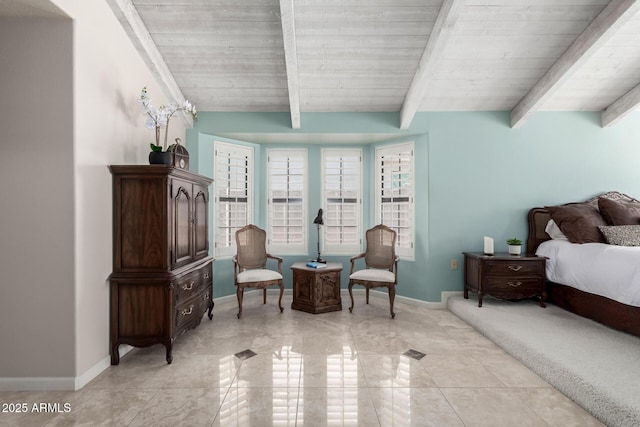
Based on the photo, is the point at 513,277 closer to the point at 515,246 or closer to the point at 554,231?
the point at 515,246

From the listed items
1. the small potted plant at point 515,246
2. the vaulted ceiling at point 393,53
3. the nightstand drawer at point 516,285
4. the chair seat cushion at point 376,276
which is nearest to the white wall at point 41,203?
the vaulted ceiling at point 393,53

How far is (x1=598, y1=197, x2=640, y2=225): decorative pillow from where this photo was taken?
3.59 m

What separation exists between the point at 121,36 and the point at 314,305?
349cm

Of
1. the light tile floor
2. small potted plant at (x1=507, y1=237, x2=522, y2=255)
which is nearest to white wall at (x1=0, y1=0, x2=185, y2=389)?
the light tile floor

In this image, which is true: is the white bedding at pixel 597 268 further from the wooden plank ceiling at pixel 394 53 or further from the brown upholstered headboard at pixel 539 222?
the wooden plank ceiling at pixel 394 53

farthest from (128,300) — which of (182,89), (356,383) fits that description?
(182,89)

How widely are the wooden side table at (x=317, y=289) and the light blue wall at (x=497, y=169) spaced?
1307mm

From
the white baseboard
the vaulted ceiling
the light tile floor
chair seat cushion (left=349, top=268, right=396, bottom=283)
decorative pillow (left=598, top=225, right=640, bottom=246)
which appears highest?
the vaulted ceiling

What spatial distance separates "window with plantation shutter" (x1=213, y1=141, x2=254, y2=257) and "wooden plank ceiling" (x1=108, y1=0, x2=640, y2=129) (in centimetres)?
71

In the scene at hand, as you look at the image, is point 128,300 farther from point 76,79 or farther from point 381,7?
point 381,7

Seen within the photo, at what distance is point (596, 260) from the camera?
3.26m

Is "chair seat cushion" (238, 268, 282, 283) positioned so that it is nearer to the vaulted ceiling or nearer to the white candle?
the vaulted ceiling

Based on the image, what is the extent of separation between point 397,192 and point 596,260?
2.45 m

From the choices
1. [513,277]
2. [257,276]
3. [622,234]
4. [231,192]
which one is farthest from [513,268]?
[231,192]
